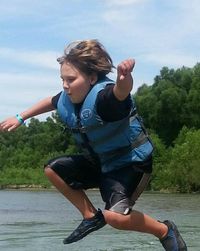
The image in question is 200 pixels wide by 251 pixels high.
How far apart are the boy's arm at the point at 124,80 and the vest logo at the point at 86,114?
372 mm

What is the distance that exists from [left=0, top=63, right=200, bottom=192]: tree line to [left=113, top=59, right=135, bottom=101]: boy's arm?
51.6m

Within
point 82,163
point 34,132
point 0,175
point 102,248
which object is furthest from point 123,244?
point 34,132

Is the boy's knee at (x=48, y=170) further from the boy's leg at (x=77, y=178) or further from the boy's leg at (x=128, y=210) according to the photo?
the boy's leg at (x=128, y=210)

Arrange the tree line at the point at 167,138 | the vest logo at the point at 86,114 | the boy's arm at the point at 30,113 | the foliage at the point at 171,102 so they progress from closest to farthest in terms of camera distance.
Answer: the vest logo at the point at 86,114, the boy's arm at the point at 30,113, the tree line at the point at 167,138, the foliage at the point at 171,102

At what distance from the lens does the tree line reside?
65.2m

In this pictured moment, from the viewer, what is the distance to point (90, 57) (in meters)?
5.54

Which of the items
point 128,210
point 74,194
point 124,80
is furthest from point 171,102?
point 124,80

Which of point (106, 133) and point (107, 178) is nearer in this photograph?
point (106, 133)

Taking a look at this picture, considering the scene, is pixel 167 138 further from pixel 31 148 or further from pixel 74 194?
pixel 74 194

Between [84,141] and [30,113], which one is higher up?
[30,113]

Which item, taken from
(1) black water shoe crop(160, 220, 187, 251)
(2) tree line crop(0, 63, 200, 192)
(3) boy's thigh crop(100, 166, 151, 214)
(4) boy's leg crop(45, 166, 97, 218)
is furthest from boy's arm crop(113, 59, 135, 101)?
(2) tree line crop(0, 63, 200, 192)

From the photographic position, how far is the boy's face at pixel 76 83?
18.2ft

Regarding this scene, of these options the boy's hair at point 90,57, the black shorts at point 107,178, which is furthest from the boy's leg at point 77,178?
the boy's hair at point 90,57

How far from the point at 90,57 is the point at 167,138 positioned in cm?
8344
